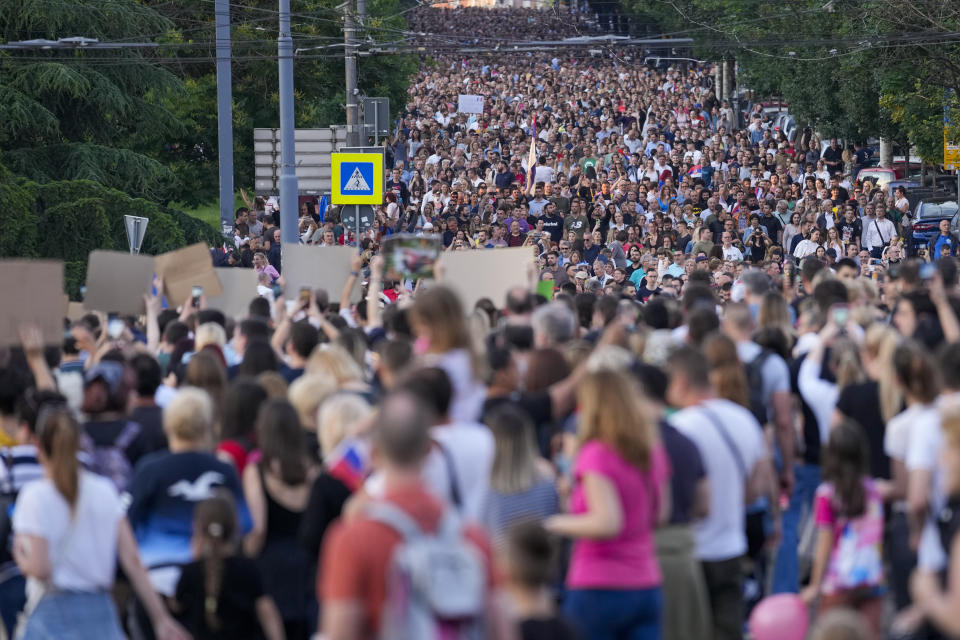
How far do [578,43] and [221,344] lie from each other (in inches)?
807

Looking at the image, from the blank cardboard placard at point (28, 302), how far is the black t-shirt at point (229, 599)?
10.2 feet

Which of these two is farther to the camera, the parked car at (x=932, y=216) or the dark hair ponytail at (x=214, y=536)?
the parked car at (x=932, y=216)

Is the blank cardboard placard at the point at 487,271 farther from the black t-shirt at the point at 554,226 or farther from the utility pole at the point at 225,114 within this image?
the utility pole at the point at 225,114

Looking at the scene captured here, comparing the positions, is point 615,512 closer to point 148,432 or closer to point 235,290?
point 148,432

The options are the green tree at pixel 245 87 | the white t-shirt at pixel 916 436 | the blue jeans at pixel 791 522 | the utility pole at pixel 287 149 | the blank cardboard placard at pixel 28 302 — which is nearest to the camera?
the white t-shirt at pixel 916 436

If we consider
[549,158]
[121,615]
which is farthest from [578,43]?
[121,615]

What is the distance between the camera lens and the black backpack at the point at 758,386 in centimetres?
800

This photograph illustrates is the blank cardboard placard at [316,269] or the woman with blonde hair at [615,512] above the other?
the blank cardboard placard at [316,269]

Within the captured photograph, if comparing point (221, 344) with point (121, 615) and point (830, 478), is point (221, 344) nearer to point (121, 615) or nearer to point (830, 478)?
point (121, 615)

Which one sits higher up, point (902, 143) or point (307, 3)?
point (307, 3)

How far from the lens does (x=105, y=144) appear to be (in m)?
31.7

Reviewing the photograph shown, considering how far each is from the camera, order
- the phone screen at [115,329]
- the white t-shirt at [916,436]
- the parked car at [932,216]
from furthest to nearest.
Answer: the parked car at [932,216] → the phone screen at [115,329] → the white t-shirt at [916,436]

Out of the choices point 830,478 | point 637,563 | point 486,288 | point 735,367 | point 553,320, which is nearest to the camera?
point 637,563

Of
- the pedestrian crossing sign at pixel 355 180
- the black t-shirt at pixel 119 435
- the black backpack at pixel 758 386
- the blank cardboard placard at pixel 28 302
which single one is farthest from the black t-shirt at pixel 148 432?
the pedestrian crossing sign at pixel 355 180
